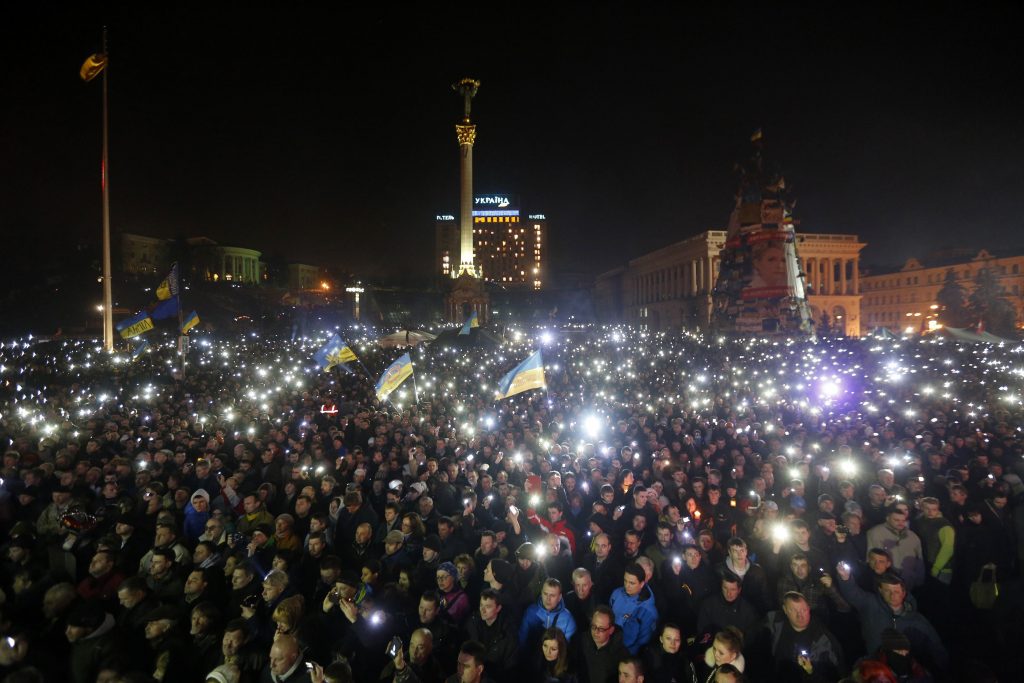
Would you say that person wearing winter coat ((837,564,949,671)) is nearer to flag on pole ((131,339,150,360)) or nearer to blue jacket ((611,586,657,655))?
blue jacket ((611,586,657,655))

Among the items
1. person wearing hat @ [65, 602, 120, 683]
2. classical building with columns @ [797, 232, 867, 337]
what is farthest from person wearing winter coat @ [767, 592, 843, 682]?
classical building with columns @ [797, 232, 867, 337]

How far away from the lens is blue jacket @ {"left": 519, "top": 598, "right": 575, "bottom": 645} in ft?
14.6

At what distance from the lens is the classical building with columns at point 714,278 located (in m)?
63.5

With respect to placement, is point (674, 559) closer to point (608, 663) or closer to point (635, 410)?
point (608, 663)

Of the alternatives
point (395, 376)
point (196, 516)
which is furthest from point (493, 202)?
point (196, 516)

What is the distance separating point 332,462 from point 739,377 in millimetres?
15271

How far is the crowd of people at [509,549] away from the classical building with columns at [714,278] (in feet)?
166

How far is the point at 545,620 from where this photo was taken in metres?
4.45

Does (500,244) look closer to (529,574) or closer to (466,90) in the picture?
(466,90)

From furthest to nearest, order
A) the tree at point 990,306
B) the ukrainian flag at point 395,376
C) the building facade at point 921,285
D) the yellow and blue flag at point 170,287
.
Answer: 1. the building facade at point 921,285
2. the tree at point 990,306
3. the yellow and blue flag at point 170,287
4. the ukrainian flag at point 395,376

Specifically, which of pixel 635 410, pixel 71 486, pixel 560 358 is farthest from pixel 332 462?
pixel 560 358

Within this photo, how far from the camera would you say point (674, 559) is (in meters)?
5.27

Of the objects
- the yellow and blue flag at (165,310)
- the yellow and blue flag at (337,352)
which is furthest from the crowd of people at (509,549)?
the yellow and blue flag at (165,310)

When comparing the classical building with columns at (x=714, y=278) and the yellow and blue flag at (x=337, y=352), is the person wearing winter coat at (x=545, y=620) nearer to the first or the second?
the yellow and blue flag at (x=337, y=352)
